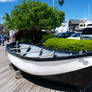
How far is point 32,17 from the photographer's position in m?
15.5

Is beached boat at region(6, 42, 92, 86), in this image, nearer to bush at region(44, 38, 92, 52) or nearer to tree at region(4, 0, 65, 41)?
bush at region(44, 38, 92, 52)

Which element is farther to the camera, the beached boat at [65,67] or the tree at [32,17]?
the tree at [32,17]

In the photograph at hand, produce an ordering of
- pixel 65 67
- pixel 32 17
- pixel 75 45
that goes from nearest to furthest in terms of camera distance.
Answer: pixel 65 67 → pixel 75 45 → pixel 32 17

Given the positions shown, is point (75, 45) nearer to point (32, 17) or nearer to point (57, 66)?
point (57, 66)

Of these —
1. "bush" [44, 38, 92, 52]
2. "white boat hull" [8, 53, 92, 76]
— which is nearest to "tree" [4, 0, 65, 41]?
"bush" [44, 38, 92, 52]

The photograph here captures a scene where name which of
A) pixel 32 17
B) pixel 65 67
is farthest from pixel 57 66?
pixel 32 17

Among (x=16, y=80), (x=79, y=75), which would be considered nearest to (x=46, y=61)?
(x=79, y=75)

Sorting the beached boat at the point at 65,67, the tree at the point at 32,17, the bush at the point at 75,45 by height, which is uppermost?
the tree at the point at 32,17

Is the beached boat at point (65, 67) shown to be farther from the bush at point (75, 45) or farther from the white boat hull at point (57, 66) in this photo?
the bush at point (75, 45)

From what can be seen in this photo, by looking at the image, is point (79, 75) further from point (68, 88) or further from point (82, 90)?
point (68, 88)

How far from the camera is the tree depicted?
50.9ft

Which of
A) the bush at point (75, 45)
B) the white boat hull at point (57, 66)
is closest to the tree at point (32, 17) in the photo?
the bush at point (75, 45)

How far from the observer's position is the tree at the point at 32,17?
15527mm

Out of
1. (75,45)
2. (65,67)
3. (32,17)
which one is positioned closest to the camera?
(65,67)
